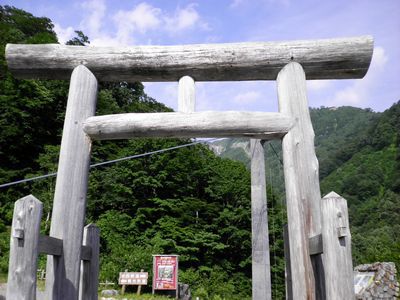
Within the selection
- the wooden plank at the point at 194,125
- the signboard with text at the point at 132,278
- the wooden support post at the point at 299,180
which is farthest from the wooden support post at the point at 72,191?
the signboard with text at the point at 132,278

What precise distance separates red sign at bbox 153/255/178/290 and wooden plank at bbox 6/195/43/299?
11280 mm

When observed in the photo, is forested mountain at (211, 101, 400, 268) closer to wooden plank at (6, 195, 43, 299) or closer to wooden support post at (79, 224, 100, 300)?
wooden support post at (79, 224, 100, 300)

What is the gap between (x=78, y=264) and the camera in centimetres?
278

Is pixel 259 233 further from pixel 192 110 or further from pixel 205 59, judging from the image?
pixel 205 59

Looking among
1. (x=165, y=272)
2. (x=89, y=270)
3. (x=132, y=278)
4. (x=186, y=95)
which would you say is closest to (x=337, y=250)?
(x=186, y=95)

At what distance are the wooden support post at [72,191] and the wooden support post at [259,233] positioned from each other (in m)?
4.36

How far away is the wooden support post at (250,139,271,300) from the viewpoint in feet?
21.1

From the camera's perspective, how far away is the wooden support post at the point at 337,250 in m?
2.10

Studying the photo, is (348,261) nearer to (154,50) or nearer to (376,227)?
(154,50)

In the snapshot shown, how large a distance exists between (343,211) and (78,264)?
1.95 m

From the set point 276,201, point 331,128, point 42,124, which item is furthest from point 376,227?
point 331,128

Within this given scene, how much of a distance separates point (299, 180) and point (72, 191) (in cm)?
181

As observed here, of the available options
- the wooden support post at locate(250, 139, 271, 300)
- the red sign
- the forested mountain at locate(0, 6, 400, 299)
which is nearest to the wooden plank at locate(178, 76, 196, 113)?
the wooden support post at locate(250, 139, 271, 300)

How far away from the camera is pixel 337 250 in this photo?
213cm
